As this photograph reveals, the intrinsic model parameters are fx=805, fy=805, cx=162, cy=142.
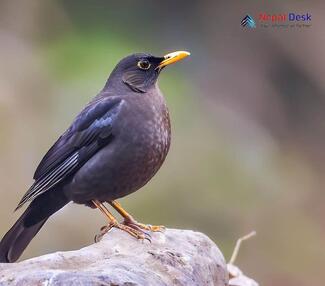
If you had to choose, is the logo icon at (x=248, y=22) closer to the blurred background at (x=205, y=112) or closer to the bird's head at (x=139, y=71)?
the blurred background at (x=205, y=112)

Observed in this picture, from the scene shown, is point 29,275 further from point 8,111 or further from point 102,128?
point 8,111

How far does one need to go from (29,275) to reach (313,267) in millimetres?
6280

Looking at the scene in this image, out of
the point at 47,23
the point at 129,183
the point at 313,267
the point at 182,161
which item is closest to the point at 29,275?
the point at 129,183

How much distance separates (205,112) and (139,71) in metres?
5.09

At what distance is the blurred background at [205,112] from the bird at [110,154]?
323 centimetres

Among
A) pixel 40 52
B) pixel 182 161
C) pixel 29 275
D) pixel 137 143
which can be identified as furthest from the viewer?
pixel 40 52

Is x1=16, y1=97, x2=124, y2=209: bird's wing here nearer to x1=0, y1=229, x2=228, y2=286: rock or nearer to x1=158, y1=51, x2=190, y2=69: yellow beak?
x1=158, y1=51, x2=190, y2=69: yellow beak

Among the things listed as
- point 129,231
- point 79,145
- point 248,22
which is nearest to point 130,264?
point 129,231

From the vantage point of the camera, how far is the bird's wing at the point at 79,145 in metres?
4.84

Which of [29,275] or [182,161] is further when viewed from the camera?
[182,161]

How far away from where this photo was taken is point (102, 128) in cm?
484

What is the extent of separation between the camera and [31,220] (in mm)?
5008

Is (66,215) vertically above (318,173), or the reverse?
(318,173)

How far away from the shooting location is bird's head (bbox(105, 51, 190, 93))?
5070mm
